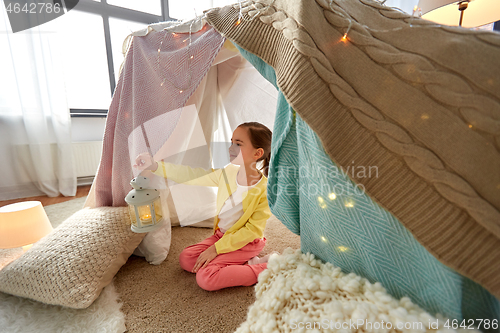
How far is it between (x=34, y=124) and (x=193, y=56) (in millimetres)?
1868

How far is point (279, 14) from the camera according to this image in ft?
1.75

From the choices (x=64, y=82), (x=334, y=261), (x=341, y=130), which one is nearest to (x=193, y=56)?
(x=341, y=130)

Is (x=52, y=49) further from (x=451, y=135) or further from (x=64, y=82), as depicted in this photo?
(x=451, y=135)

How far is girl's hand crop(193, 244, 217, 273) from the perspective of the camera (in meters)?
0.97

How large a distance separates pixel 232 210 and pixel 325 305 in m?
0.71

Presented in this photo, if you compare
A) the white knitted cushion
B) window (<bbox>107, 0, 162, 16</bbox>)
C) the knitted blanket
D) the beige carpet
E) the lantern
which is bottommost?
the beige carpet

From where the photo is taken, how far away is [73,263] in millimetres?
837

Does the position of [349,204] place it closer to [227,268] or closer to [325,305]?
[325,305]

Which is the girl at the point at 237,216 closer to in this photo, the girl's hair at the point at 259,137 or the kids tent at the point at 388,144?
the girl's hair at the point at 259,137

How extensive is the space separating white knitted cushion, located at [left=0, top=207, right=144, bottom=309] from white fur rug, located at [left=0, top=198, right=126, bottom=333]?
0.04 m

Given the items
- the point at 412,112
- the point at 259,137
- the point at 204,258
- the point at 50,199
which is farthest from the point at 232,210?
the point at 50,199

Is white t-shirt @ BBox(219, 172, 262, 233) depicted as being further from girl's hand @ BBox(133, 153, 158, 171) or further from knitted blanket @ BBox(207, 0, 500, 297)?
knitted blanket @ BBox(207, 0, 500, 297)

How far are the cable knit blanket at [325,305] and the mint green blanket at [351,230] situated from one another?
3 centimetres

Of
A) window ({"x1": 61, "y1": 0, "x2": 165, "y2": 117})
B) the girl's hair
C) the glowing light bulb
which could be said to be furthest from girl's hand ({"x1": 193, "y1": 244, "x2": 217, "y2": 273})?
window ({"x1": 61, "y1": 0, "x2": 165, "y2": 117})
